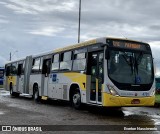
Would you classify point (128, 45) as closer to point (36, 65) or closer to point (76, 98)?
point (76, 98)

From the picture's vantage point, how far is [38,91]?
77.5 feet

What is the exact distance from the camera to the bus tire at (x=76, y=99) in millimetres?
17375

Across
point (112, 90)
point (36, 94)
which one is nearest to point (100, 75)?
point (112, 90)

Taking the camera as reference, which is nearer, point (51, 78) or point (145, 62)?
point (145, 62)

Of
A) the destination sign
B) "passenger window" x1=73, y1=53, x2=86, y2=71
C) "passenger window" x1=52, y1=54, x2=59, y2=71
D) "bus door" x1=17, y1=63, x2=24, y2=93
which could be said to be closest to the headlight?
the destination sign

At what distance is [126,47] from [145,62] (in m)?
1.02

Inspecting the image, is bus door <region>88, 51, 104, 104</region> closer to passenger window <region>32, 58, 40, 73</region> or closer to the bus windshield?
the bus windshield

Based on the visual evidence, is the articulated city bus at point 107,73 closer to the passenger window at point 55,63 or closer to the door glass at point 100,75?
the door glass at point 100,75

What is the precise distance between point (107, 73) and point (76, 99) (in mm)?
3078

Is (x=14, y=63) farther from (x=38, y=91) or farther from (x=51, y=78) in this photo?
(x=51, y=78)

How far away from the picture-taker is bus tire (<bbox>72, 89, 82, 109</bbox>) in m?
17.4

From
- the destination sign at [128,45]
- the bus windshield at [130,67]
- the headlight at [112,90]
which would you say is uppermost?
the destination sign at [128,45]

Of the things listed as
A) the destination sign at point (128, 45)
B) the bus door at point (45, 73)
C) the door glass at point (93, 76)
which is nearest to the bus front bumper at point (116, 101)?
the door glass at point (93, 76)

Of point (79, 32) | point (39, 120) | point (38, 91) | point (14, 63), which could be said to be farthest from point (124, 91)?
point (79, 32)
